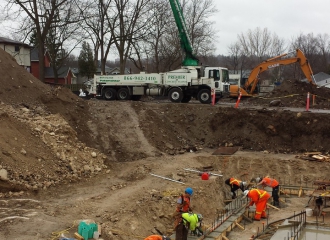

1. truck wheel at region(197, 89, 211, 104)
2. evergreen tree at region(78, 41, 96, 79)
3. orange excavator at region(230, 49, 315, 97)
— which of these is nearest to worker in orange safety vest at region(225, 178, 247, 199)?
truck wheel at region(197, 89, 211, 104)

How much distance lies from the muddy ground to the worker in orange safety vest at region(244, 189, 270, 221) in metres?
1.31

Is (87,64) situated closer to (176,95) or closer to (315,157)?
(176,95)

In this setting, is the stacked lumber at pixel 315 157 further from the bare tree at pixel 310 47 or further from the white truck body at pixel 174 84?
the bare tree at pixel 310 47

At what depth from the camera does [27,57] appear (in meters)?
38.8

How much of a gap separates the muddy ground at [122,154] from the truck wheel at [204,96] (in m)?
2.03

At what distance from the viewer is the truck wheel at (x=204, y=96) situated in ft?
72.0

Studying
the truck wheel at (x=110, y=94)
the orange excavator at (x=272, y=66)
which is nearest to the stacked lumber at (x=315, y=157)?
the orange excavator at (x=272, y=66)

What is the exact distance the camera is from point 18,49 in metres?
36.5

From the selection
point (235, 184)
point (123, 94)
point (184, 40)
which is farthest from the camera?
point (184, 40)

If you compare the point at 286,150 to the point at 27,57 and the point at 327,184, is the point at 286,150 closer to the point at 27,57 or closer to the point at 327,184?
the point at 327,184

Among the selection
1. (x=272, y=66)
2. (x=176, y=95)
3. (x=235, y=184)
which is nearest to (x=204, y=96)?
(x=176, y=95)

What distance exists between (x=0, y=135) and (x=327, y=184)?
11.0 m

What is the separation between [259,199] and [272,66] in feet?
47.9

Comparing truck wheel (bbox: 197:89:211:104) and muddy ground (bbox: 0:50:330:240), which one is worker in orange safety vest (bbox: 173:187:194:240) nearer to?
muddy ground (bbox: 0:50:330:240)
